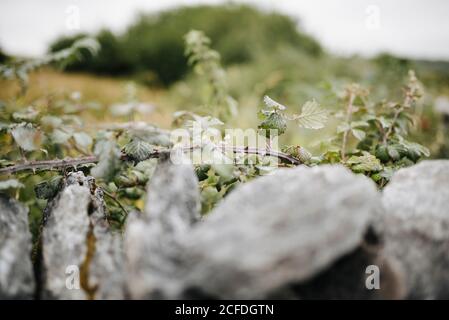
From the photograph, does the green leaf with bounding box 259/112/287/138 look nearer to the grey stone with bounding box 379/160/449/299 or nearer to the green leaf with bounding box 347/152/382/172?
the green leaf with bounding box 347/152/382/172

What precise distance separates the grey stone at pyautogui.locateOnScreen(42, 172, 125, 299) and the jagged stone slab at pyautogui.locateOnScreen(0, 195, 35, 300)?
5cm

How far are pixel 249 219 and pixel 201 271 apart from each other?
0.16 meters

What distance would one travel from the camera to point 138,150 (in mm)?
1129

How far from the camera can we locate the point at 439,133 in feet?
10.4

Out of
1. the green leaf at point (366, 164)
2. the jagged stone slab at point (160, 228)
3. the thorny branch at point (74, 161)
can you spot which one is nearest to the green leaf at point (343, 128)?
the green leaf at point (366, 164)

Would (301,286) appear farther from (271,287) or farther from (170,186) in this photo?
(170,186)

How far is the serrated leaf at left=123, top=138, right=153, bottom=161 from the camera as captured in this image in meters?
1.13

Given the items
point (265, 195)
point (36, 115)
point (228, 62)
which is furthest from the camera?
point (228, 62)

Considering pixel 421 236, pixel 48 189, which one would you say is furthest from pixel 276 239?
pixel 48 189

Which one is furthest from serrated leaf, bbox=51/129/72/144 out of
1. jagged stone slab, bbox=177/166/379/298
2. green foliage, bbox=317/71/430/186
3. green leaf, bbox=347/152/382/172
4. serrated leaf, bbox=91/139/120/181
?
green leaf, bbox=347/152/382/172

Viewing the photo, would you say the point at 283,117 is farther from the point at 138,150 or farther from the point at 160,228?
the point at 160,228

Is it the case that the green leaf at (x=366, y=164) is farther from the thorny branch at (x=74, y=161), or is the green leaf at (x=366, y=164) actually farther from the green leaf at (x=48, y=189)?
the green leaf at (x=48, y=189)
